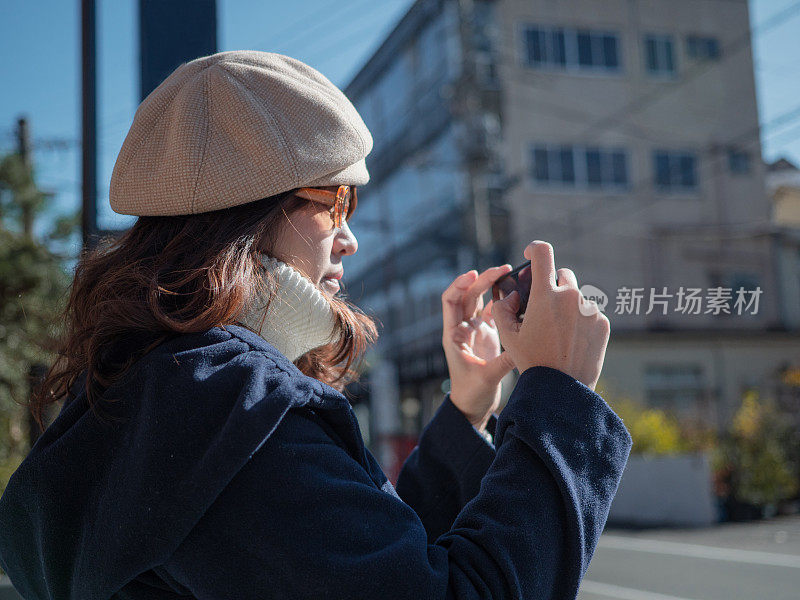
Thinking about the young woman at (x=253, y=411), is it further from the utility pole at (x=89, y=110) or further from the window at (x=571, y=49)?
the window at (x=571, y=49)

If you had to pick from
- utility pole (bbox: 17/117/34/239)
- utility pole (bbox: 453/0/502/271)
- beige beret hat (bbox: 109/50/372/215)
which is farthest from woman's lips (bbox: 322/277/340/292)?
utility pole (bbox: 453/0/502/271)

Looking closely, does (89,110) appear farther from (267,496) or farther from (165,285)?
(267,496)

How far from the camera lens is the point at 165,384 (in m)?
0.80

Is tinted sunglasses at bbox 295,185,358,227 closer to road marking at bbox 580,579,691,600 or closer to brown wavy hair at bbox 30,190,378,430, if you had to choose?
brown wavy hair at bbox 30,190,378,430

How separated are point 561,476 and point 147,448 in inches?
15.4

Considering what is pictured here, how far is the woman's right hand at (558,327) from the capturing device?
2.97 feet

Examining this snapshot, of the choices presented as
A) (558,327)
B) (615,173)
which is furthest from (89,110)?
(615,173)

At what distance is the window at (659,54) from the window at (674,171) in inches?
77.0

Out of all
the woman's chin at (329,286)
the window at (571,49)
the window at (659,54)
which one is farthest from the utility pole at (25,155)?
the window at (659,54)

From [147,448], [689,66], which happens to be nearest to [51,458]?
[147,448]

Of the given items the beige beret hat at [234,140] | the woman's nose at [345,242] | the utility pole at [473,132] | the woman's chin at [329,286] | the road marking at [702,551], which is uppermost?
the beige beret hat at [234,140]

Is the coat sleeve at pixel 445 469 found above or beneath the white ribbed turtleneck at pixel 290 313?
beneath

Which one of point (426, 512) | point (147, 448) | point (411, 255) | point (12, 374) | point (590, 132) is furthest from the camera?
point (411, 255)

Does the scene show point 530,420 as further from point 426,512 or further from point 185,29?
point 185,29
